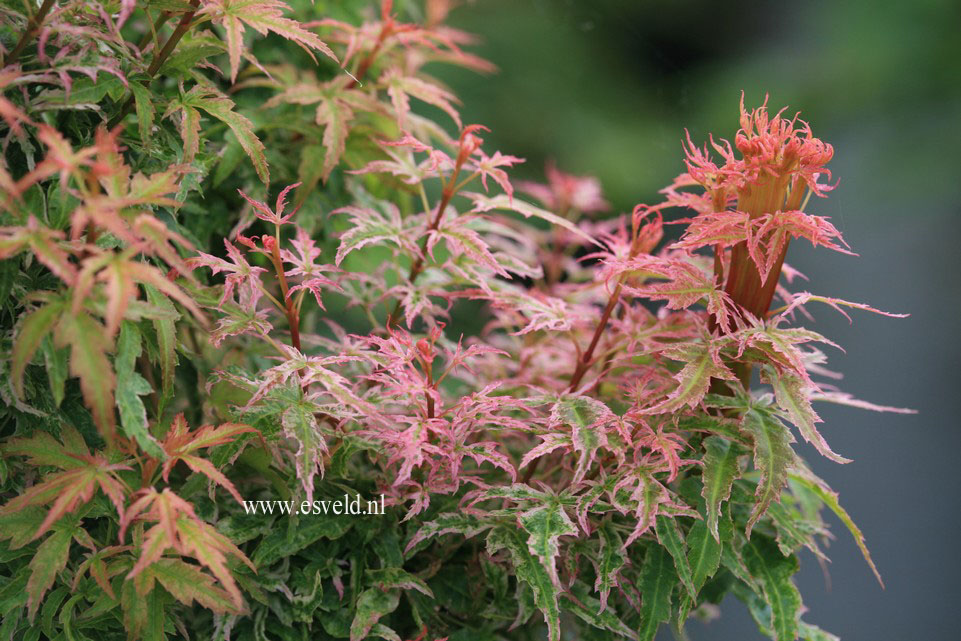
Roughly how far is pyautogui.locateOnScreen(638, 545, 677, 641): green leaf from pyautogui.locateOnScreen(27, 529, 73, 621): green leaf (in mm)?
456

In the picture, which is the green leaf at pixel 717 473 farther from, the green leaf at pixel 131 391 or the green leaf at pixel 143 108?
the green leaf at pixel 143 108

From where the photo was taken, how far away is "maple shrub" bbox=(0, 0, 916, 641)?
1.90 ft

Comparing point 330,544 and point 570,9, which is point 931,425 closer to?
point 570,9

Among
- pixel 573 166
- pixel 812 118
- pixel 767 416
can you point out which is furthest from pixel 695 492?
pixel 812 118

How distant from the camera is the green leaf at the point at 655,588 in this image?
67cm

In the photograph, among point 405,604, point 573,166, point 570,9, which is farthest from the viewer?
point 573,166

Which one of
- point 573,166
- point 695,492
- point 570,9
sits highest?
point 570,9

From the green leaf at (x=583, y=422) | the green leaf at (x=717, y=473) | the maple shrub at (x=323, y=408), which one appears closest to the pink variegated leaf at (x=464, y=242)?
the maple shrub at (x=323, y=408)

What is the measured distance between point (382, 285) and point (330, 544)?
0.84ft

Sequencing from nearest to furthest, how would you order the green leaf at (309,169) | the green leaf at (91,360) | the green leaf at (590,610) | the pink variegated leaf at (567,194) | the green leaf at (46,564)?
the green leaf at (91,360) < the green leaf at (46,564) < the green leaf at (590,610) < the green leaf at (309,169) < the pink variegated leaf at (567,194)

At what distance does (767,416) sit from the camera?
0.69 m

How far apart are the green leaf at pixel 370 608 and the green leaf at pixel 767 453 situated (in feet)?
1.00

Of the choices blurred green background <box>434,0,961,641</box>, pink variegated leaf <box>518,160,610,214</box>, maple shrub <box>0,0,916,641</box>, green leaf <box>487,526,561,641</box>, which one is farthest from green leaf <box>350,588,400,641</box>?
blurred green background <box>434,0,961,641</box>

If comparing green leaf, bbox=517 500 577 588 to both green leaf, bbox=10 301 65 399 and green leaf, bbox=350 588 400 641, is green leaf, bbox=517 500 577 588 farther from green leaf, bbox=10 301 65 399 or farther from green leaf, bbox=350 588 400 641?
green leaf, bbox=10 301 65 399
